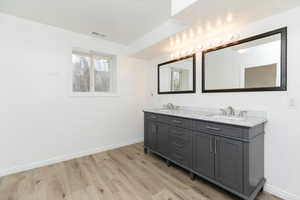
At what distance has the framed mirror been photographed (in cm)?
268

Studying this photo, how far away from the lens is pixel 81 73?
3021 millimetres

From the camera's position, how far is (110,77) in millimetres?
3441

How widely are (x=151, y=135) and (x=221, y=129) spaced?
1.45 metres

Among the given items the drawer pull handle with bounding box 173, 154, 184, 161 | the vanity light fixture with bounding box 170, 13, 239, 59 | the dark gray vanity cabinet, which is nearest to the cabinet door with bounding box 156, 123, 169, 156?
the dark gray vanity cabinet

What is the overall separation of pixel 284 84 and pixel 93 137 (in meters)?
3.30

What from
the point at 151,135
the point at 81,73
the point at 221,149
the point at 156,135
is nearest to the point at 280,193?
the point at 221,149

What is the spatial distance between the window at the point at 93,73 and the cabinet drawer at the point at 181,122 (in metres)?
1.76

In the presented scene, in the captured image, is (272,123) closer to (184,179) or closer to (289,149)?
(289,149)

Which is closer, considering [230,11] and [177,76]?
[230,11]

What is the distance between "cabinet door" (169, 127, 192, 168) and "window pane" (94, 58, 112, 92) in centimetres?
199

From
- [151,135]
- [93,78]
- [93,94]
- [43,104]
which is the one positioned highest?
[93,78]

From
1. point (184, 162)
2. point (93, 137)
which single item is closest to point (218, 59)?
point (184, 162)

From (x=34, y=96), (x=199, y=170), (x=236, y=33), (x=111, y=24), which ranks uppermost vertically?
(x=111, y=24)

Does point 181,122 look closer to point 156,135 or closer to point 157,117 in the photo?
point 157,117
